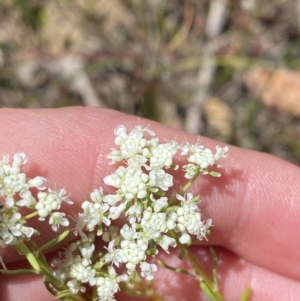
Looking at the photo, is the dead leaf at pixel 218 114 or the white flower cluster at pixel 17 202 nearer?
the white flower cluster at pixel 17 202

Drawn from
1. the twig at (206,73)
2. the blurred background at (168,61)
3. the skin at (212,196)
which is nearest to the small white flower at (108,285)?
the skin at (212,196)

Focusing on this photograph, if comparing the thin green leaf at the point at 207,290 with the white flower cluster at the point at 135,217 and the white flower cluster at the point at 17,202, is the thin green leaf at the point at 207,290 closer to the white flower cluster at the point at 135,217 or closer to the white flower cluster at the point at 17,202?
the white flower cluster at the point at 135,217

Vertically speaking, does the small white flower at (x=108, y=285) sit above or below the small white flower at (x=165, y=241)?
below

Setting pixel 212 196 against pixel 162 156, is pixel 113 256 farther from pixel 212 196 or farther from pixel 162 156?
pixel 212 196

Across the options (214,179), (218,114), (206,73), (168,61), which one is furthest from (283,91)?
(214,179)

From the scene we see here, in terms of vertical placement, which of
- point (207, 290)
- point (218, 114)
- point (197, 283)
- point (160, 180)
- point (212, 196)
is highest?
point (160, 180)

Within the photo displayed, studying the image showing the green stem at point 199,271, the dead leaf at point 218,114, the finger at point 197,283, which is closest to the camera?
the green stem at point 199,271

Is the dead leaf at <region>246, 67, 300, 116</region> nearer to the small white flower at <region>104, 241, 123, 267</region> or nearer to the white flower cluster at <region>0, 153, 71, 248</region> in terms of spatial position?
the small white flower at <region>104, 241, 123, 267</region>
